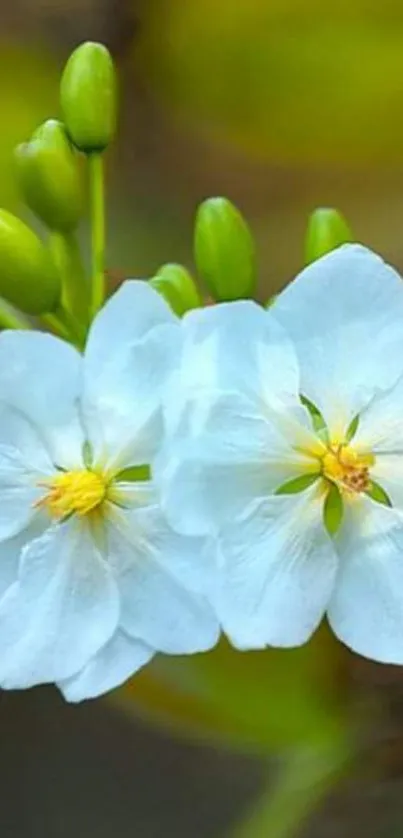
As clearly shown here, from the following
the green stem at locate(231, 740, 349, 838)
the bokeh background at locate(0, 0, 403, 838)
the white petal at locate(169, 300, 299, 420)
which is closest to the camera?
the white petal at locate(169, 300, 299, 420)

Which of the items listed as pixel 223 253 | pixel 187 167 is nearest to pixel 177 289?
pixel 223 253

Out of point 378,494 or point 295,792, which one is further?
point 295,792

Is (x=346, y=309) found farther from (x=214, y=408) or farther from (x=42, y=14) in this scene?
(x=42, y=14)

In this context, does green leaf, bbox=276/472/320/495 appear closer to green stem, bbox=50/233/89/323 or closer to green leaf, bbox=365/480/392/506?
green leaf, bbox=365/480/392/506

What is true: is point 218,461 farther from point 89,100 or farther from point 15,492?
point 89,100

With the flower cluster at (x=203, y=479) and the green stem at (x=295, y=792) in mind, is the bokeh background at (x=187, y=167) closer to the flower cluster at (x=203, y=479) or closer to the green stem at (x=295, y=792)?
the green stem at (x=295, y=792)

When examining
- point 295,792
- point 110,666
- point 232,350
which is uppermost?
point 232,350

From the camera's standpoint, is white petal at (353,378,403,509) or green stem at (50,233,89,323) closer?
white petal at (353,378,403,509)

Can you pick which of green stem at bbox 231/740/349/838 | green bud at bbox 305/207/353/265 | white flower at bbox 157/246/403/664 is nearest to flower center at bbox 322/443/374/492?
white flower at bbox 157/246/403/664
